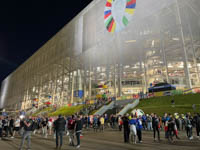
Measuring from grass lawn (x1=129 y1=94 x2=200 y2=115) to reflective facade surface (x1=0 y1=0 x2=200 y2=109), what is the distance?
15.9 meters

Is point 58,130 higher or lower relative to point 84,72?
lower

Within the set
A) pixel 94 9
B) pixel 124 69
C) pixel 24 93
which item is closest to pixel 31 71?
pixel 24 93

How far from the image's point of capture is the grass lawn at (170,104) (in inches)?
826

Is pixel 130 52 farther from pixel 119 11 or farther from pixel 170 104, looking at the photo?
pixel 170 104

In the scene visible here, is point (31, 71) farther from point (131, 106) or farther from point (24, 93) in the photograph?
point (131, 106)

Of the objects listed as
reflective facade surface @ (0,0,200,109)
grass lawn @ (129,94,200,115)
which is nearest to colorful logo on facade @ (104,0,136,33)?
reflective facade surface @ (0,0,200,109)

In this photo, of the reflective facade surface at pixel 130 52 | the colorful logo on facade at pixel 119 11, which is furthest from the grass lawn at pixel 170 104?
the colorful logo on facade at pixel 119 11

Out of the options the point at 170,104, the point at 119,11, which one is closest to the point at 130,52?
the point at 119,11

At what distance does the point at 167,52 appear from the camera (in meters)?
48.9

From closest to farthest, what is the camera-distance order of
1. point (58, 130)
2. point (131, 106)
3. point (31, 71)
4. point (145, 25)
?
point (58, 130), point (131, 106), point (145, 25), point (31, 71)

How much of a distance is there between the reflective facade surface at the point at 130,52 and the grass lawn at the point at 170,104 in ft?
52.1

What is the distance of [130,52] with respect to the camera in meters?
55.0

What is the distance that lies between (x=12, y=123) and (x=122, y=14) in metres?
40.9

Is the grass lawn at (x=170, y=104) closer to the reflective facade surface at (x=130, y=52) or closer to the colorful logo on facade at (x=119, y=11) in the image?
the reflective facade surface at (x=130, y=52)
